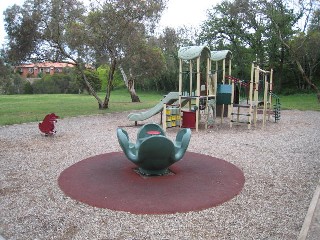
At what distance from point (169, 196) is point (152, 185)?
1.83ft

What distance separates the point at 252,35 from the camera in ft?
99.9

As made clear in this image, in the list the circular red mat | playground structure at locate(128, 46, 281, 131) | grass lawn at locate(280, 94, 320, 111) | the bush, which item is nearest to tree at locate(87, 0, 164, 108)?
playground structure at locate(128, 46, 281, 131)

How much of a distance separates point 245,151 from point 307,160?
59.1 inches

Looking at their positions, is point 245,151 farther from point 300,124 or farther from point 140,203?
point 300,124

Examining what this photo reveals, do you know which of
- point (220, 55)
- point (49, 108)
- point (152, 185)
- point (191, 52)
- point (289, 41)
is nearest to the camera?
point (152, 185)

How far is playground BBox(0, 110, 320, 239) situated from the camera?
388cm

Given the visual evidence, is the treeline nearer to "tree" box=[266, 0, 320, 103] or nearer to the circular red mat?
"tree" box=[266, 0, 320, 103]

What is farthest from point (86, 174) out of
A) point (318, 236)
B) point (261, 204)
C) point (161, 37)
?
point (161, 37)

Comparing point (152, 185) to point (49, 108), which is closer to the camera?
point (152, 185)

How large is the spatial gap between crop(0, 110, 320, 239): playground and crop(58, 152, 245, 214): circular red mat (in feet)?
0.46

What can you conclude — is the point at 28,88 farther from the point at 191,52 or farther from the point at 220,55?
the point at 191,52

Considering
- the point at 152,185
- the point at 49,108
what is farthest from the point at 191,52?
the point at 49,108

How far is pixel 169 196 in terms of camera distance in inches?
194

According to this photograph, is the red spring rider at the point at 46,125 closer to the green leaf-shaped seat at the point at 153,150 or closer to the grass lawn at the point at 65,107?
the grass lawn at the point at 65,107
